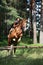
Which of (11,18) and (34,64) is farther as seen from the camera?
(11,18)

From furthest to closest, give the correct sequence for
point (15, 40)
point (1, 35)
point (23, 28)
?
point (1, 35)
point (15, 40)
point (23, 28)

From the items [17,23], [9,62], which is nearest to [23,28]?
[17,23]

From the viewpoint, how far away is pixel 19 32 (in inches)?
365

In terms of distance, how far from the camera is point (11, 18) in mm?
19047

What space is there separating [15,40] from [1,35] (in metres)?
13.1

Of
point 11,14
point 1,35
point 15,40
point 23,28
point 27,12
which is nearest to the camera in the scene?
point 23,28

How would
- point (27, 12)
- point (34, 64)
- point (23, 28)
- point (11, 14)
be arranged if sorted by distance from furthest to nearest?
point (27, 12) → point (11, 14) → point (23, 28) → point (34, 64)

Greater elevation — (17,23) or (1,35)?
(17,23)

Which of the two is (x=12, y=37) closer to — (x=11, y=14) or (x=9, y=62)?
(x=9, y=62)

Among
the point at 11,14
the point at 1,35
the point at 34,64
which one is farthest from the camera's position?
the point at 1,35

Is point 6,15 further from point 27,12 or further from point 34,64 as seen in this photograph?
point 34,64

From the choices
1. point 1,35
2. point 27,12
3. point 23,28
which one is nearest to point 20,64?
point 23,28

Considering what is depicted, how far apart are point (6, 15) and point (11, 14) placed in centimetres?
76

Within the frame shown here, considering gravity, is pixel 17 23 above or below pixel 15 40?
above
